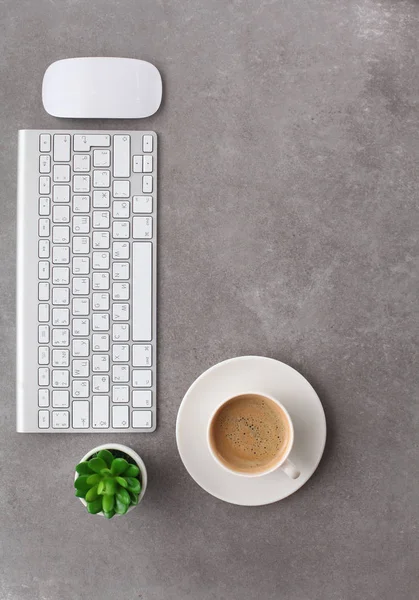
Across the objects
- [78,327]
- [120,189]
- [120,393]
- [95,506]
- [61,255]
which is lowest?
[95,506]

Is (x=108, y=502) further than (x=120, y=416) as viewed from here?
No

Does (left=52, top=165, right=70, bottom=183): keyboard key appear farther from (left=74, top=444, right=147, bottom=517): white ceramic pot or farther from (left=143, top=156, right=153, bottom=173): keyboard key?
(left=74, top=444, right=147, bottom=517): white ceramic pot

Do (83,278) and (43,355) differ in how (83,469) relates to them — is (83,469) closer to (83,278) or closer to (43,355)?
(43,355)

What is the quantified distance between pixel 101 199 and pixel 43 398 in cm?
37

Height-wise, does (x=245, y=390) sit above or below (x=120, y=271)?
below

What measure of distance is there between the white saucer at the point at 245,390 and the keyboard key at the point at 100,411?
13 centimetres

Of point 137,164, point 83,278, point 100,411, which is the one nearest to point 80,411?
point 100,411

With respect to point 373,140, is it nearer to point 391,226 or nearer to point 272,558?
point 391,226

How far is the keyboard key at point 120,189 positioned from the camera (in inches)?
36.9

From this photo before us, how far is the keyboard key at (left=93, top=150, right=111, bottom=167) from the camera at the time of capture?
940 millimetres

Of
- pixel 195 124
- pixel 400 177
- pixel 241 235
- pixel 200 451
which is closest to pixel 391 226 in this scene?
pixel 400 177

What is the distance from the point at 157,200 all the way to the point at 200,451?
1.48 feet

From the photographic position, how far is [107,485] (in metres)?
0.85

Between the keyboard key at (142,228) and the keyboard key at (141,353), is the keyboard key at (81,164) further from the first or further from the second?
the keyboard key at (141,353)
